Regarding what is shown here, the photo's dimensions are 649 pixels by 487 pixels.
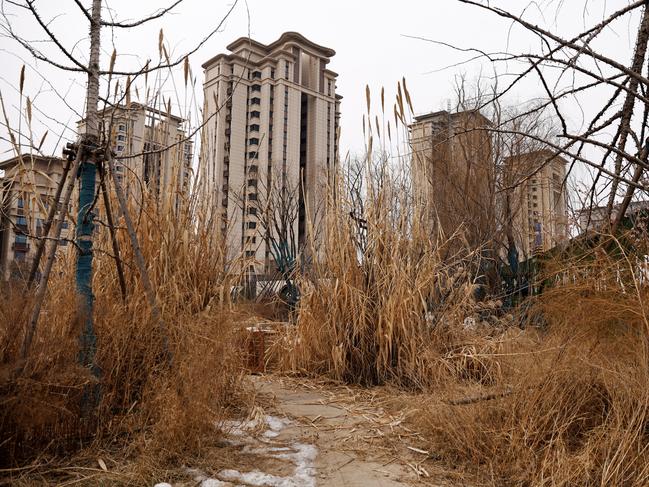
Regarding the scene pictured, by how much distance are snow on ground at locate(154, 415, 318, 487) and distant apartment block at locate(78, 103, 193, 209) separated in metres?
1.35

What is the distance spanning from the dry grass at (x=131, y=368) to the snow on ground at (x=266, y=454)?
0.49ft

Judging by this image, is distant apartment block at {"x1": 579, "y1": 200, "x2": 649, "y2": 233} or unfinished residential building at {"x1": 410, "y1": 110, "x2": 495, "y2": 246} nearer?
distant apartment block at {"x1": 579, "y1": 200, "x2": 649, "y2": 233}

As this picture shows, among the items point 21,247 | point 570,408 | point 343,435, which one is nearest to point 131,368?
point 343,435

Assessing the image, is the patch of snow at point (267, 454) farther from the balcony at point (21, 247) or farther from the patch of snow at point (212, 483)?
the balcony at point (21, 247)

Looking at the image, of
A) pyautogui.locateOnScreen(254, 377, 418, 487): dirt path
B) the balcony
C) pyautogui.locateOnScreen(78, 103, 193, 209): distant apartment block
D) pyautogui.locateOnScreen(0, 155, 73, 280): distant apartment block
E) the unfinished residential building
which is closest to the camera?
pyautogui.locateOnScreen(254, 377, 418, 487): dirt path

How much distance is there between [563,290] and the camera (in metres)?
2.35

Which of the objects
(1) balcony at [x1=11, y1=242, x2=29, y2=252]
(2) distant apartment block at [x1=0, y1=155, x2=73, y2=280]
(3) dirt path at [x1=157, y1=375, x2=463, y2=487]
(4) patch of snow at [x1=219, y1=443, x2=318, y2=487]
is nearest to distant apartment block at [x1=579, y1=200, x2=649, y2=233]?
(3) dirt path at [x1=157, y1=375, x2=463, y2=487]

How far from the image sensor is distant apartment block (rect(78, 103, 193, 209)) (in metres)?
2.84

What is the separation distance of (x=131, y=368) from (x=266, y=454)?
73 centimetres

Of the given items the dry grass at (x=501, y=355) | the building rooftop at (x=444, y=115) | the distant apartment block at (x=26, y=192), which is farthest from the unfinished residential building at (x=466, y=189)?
the distant apartment block at (x=26, y=192)

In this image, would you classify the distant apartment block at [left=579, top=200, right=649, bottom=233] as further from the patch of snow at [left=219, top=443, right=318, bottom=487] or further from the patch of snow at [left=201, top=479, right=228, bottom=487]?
the patch of snow at [left=201, top=479, right=228, bottom=487]

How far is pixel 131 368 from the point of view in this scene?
2.23 metres

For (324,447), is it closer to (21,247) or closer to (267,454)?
(267,454)

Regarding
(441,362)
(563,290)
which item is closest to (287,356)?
(441,362)
